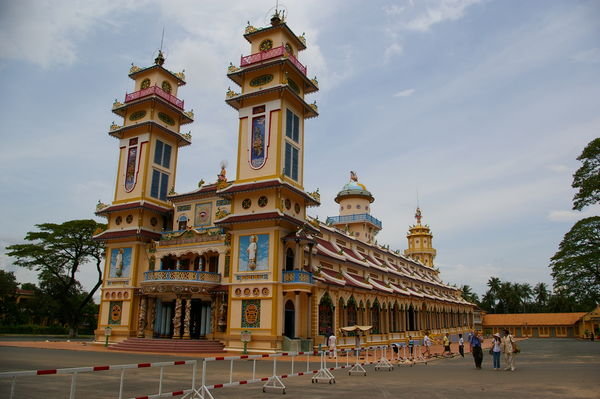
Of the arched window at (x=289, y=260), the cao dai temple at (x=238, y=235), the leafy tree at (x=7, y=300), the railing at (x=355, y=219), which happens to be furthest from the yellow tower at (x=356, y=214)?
the leafy tree at (x=7, y=300)

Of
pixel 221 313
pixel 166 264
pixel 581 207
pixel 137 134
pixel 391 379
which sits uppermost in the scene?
pixel 137 134

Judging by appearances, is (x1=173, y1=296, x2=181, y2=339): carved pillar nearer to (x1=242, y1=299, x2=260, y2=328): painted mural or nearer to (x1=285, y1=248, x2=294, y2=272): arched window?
(x1=242, y1=299, x2=260, y2=328): painted mural

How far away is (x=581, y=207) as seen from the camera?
1254 inches

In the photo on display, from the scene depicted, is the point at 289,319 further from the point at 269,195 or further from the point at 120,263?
the point at 120,263

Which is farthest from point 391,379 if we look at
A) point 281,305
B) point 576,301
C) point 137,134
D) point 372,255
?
point 372,255

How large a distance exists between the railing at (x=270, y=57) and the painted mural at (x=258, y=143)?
4423mm

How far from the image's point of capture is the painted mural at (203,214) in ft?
119

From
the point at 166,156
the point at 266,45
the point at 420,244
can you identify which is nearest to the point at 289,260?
the point at 166,156

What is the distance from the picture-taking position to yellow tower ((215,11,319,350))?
97.8 feet

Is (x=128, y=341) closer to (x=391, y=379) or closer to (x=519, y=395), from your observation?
(x=391, y=379)

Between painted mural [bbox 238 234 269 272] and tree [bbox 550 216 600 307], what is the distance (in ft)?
71.3

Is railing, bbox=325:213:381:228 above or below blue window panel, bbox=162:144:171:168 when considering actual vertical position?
→ below

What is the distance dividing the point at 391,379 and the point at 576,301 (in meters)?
25.6

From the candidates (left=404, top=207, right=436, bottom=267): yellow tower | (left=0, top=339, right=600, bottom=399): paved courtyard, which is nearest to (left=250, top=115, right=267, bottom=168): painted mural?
(left=0, top=339, right=600, bottom=399): paved courtyard
